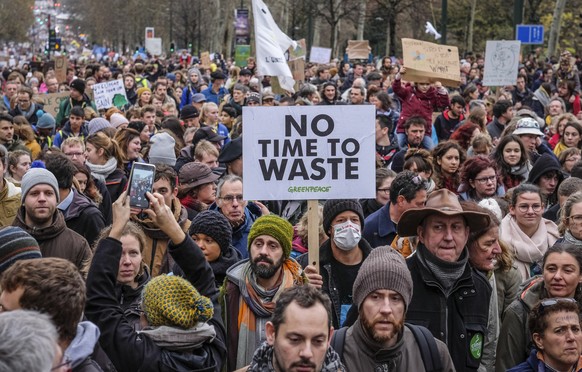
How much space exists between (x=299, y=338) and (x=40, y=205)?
9.66ft

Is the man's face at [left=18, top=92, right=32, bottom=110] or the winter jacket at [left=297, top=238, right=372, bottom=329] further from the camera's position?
the man's face at [left=18, top=92, right=32, bottom=110]

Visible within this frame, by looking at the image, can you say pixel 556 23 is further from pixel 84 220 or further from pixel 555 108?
pixel 84 220

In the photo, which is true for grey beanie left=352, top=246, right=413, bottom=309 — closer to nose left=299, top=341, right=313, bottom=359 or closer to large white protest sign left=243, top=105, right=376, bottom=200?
nose left=299, top=341, right=313, bottom=359

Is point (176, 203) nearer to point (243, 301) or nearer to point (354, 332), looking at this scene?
point (243, 301)

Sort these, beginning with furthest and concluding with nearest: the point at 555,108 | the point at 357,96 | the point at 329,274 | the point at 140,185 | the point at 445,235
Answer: the point at 357,96 < the point at 555,108 < the point at 329,274 < the point at 445,235 < the point at 140,185

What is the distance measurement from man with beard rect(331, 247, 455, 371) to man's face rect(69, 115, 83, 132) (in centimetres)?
937

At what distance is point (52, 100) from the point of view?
694 inches

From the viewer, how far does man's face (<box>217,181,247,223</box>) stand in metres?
7.50

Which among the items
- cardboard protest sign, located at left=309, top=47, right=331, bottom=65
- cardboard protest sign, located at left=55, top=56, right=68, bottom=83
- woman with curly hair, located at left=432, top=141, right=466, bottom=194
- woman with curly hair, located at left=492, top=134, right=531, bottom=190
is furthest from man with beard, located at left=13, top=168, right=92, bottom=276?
cardboard protest sign, located at left=309, top=47, right=331, bottom=65

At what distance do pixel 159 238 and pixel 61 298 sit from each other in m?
3.11

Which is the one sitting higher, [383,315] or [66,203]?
[66,203]

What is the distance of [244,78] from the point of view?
77.5 feet

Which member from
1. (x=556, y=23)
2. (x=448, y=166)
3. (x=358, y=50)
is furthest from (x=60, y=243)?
(x=556, y=23)

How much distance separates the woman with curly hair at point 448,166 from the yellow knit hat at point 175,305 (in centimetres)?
536
